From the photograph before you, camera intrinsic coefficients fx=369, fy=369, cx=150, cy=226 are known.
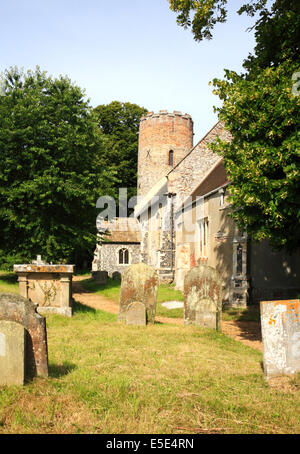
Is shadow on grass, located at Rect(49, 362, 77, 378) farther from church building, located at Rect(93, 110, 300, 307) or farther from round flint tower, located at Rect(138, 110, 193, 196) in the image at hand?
round flint tower, located at Rect(138, 110, 193, 196)

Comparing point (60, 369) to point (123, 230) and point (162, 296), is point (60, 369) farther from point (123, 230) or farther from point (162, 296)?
point (123, 230)

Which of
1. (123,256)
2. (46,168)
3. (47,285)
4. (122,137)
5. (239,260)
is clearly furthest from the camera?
(122,137)

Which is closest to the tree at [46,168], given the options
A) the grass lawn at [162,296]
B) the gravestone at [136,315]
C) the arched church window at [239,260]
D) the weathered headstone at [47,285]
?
the grass lawn at [162,296]

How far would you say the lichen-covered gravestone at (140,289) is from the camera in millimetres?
9672

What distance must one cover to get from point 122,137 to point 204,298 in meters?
34.0

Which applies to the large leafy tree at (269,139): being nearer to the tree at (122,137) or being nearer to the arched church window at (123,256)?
the arched church window at (123,256)

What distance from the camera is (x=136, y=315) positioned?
368 inches

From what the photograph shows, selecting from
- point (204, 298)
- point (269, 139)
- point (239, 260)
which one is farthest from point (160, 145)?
point (269, 139)

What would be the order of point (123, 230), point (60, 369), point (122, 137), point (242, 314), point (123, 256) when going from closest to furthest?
point (60, 369) < point (242, 314) < point (123, 256) < point (123, 230) < point (122, 137)

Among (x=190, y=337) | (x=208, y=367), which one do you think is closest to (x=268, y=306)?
(x=208, y=367)

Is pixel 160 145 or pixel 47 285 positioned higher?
pixel 160 145

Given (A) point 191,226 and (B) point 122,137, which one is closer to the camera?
(A) point 191,226

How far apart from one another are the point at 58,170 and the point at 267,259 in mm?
9589

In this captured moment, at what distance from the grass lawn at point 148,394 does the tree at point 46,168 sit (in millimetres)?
9819
